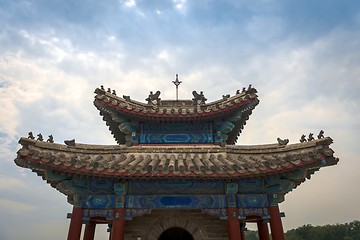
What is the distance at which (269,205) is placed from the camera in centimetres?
963

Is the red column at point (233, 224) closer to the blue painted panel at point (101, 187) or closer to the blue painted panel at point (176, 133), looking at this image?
the blue painted panel at point (176, 133)

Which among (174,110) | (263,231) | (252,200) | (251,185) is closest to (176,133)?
(174,110)

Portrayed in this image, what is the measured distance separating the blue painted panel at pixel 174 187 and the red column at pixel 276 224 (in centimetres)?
199

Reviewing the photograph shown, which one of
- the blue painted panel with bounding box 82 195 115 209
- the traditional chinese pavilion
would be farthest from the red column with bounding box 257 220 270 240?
the blue painted panel with bounding box 82 195 115 209

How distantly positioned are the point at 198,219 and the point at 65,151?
6162 millimetres

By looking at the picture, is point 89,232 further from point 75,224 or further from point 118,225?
point 118,225

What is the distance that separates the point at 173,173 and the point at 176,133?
3988mm

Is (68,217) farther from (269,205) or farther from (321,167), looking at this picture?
(321,167)

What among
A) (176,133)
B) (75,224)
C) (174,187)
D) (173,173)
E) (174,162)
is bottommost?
(75,224)

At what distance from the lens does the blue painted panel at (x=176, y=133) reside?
12.3 m

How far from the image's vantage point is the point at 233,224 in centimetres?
920

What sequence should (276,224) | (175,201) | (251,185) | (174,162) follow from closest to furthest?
(276,224)
(175,201)
(251,185)
(174,162)

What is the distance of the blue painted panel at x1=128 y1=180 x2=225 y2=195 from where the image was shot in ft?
31.7

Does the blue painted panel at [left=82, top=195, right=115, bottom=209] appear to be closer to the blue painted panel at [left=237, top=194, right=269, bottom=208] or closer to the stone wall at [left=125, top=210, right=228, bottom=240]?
the stone wall at [left=125, top=210, right=228, bottom=240]
